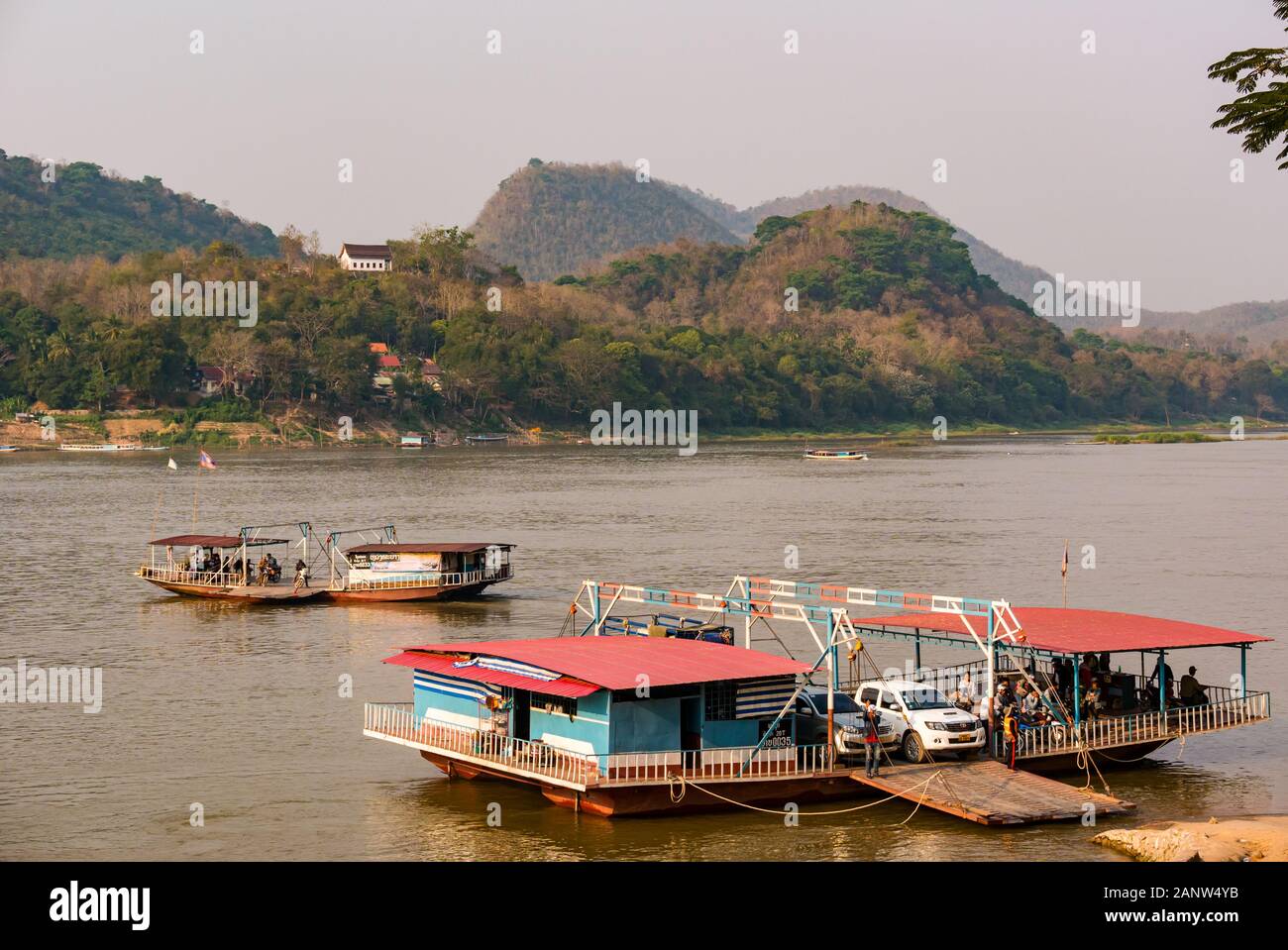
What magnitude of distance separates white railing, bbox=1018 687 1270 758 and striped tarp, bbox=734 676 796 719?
196 inches

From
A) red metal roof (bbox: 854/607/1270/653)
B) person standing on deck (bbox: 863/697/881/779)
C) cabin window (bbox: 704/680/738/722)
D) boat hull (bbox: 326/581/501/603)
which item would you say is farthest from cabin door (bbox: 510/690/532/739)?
boat hull (bbox: 326/581/501/603)

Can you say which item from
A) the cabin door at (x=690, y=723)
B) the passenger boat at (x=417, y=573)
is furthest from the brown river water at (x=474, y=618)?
the cabin door at (x=690, y=723)

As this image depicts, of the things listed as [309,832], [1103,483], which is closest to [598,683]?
[309,832]

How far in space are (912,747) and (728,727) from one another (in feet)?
13.3

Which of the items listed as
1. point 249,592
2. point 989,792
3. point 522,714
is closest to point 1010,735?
point 989,792

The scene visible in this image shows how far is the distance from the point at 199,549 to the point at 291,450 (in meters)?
116

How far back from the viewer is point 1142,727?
30.6 meters

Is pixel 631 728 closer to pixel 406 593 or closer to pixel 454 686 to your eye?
pixel 454 686

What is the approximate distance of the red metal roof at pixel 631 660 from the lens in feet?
87.9

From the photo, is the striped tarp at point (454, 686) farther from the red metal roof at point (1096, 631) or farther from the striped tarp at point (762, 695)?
the red metal roof at point (1096, 631)

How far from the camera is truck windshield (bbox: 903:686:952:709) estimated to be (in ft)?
96.6

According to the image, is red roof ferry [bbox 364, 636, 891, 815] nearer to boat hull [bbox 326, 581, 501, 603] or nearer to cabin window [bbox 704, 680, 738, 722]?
cabin window [bbox 704, 680, 738, 722]

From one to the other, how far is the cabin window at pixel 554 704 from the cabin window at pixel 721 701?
253cm
